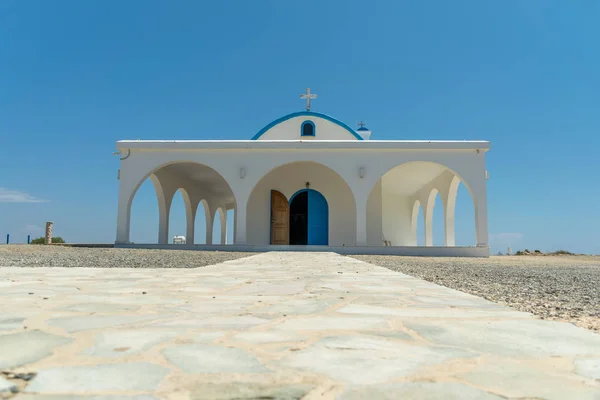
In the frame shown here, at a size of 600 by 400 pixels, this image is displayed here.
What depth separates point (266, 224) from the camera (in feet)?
57.4

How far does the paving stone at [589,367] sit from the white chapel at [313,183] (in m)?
12.7

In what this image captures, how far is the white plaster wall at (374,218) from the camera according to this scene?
17.7 metres

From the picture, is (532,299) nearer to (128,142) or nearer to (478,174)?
(478,174)

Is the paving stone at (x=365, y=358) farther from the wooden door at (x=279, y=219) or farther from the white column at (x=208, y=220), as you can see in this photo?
the white column at (x=208, y=220)

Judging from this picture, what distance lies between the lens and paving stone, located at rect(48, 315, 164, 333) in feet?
6.66

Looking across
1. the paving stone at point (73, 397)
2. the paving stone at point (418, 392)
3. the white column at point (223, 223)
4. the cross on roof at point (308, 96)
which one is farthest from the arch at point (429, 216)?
the paving stone at point (73, 397)

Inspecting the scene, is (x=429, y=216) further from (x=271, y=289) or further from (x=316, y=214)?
(x=271, y=289)

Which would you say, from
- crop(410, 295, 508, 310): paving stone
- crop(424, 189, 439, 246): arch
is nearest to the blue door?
crop(424, 189, 439, 246): arch

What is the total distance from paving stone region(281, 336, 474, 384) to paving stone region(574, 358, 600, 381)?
1.16 feet

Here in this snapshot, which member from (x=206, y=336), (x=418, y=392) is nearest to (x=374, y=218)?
(x=206, y=336)

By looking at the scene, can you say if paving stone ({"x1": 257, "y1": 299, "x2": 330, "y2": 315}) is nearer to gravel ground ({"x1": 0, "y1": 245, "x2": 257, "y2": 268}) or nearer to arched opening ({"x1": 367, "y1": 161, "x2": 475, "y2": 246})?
gravel ground ({"x1": 0, "y1": 245, "x2": 257, "y2": 268})

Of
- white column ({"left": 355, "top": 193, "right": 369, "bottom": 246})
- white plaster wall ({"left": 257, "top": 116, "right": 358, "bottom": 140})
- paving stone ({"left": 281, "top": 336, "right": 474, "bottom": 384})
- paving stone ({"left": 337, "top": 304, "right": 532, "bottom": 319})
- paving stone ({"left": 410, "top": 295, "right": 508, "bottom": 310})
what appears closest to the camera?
paving stone ({"left": 281, "top": 336, "right": 474, "bottom": 384})

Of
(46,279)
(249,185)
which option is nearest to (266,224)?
(249,185)

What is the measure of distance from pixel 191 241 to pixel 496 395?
21.6m
